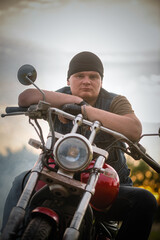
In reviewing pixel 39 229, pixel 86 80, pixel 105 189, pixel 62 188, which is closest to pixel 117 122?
pixel 105 189

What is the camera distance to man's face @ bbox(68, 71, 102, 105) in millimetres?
2357

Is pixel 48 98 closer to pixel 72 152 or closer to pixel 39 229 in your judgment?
pixel 72 152

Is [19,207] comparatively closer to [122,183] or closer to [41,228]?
[41,228]

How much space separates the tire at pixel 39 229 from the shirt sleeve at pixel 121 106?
125 cm

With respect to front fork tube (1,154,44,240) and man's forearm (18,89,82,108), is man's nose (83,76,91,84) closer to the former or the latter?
man's forearm (18,89,82,108)

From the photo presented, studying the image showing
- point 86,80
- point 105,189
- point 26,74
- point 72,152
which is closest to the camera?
point 72,152

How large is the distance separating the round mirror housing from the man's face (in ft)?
2.65

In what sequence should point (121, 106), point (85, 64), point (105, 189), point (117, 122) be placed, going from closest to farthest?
point (105, 189) < point (117, 122) < point (121, 106) < point (85, 64)

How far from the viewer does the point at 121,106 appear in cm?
226

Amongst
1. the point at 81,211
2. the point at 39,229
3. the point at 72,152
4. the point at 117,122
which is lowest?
the point at 39,229

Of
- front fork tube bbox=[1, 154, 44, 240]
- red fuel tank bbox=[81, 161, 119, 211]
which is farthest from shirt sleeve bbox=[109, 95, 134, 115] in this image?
front fork tube bbox=[1, 154, 44, 240]

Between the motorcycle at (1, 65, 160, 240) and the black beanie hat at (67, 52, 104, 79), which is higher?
the black beanie hat at (67, 52, 104, 79)

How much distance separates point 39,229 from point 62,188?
0.78 ft

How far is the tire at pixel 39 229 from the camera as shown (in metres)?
1.14
